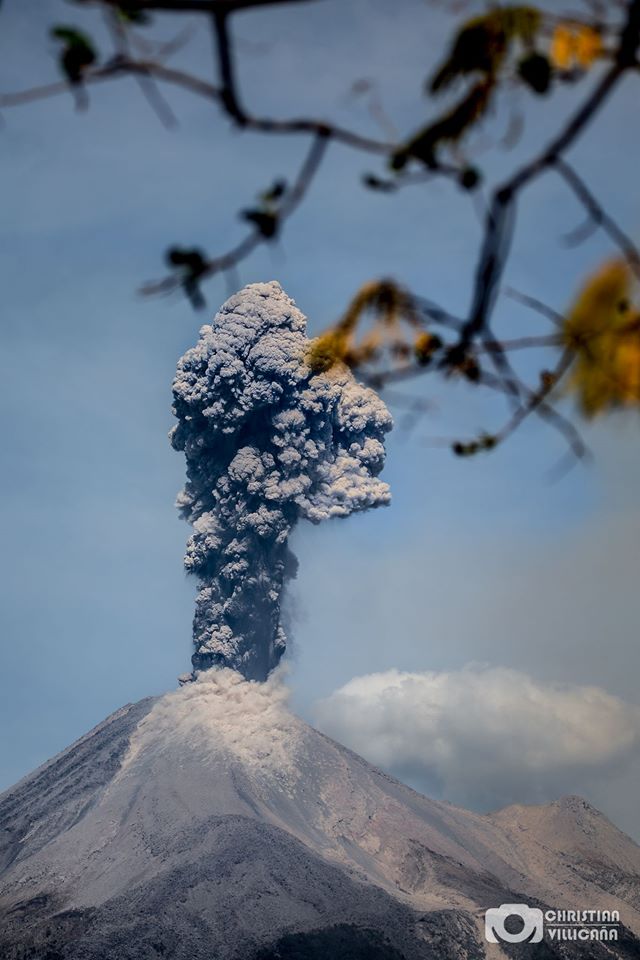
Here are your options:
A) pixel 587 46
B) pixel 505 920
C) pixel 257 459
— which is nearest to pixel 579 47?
pixel 587 46

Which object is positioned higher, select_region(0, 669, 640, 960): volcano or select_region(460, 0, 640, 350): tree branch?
select_region(0, 669, 640, 960): volcano

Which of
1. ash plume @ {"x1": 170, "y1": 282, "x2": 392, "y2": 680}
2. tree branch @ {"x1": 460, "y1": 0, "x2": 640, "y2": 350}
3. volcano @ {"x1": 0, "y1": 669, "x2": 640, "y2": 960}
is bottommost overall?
tree branch @ {"x1": 460, "y1": 0, "x2": 640, "y2": 350}

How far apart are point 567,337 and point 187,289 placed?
5.26ft

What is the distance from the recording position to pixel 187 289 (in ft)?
14.0

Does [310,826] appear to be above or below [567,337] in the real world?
above

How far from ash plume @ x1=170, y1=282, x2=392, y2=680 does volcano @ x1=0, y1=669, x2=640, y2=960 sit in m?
5.48

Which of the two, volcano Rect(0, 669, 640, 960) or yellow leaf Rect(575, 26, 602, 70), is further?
volcano Rect(0, 669, 640, 960)

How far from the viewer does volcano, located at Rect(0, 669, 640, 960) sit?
61750 millimetres

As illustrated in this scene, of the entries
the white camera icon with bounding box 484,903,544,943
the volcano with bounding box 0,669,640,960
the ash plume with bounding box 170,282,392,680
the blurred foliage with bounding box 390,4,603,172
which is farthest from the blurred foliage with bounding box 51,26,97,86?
the ash plume with bounding box 170,282,392,680

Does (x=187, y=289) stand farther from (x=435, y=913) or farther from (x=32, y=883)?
(x=32, y=883)

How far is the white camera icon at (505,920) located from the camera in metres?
65.5

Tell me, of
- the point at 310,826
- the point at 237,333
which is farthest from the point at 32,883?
the point at 237,333

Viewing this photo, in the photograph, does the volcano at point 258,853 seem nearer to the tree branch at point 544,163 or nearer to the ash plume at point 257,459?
the ash plume at point 257,459

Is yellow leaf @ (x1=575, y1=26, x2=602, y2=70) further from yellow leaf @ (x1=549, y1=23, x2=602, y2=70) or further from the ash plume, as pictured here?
the ash plume
